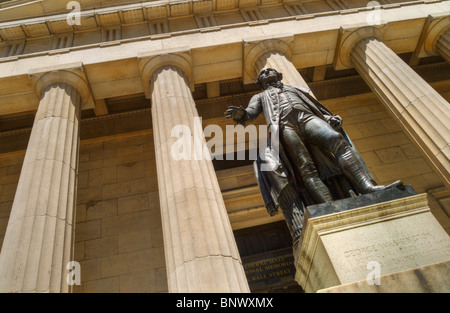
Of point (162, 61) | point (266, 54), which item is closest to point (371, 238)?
point (266, 54)

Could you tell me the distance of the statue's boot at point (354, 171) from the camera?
4414mm

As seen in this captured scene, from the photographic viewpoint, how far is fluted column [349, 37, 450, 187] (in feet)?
26.1

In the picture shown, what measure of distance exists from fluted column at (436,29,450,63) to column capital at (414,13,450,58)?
12 cm

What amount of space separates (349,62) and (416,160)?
422cm

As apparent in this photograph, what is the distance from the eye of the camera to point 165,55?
10109 mm

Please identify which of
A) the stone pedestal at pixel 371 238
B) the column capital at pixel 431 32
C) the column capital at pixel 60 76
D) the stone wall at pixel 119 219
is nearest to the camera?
the stone pedestal at pixel 371 238

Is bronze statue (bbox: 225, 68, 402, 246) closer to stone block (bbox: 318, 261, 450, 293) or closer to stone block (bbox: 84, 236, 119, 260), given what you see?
stone block (bbox: 318, 261, 450, 293)

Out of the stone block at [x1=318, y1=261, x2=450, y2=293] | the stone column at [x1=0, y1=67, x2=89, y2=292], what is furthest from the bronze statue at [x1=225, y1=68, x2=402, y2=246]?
the stone column at [x1=0, y1=67, x2=89, y2=292]

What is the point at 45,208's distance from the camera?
6660 millimetres

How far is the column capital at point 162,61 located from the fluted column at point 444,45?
317 inches

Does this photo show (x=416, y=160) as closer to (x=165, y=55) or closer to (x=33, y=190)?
(x=165, y=55)

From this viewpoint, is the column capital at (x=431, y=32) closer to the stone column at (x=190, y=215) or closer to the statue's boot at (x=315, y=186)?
the stone column at (x=190, y=215)

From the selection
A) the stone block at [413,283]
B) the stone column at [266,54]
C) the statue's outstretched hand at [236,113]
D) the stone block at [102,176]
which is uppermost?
the stone column at [266,54]

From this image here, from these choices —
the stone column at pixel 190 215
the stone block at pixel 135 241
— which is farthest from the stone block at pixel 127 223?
the stone column at pixel 190 215
